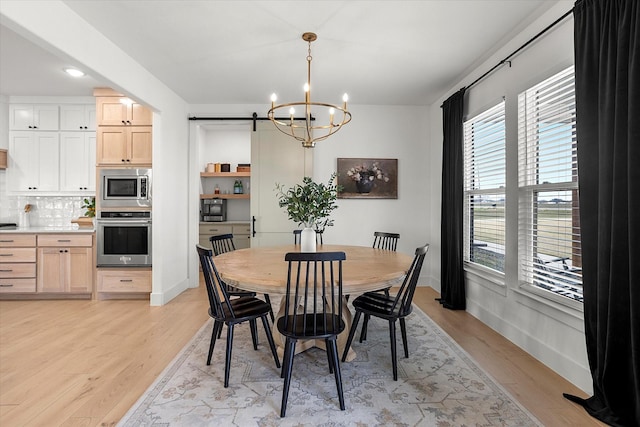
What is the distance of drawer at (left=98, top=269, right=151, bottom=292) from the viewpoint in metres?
4.23

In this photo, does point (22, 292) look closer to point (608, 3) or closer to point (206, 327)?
point (206, 327)

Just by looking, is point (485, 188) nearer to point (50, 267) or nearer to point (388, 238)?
point (388, 238)

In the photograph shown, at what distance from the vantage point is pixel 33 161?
4.62 meters

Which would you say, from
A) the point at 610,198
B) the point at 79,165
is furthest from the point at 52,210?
the point at 610,198

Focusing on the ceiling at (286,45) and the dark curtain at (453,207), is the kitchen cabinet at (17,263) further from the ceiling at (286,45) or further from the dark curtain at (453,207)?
the dark curtain at (453,207)

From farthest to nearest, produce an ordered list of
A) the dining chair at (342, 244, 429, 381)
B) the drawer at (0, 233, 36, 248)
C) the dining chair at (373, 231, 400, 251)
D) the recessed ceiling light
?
the drawer at (0, 233, 36, 248), the recessed ceiling light, the dining chair at (373, 231, 400, 251), the dining chair at (342, 244, 429, 381)

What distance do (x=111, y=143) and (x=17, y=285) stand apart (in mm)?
2084

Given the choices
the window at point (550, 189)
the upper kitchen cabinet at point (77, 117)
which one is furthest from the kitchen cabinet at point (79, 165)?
the window at point (550, 189)

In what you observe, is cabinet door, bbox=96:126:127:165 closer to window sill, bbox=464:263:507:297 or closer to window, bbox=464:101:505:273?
window, bbox=464:101:505:273

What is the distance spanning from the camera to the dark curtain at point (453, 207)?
3.76 metres

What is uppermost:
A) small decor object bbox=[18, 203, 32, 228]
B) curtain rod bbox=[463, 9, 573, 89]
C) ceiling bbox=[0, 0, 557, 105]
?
ceiling bbox=[0, 0, 557, 105]

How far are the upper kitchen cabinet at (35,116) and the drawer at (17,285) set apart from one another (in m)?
2.03

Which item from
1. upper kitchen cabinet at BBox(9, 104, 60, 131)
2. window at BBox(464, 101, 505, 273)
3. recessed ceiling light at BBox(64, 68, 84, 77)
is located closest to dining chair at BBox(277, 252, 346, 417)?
window at BBox(464, 101, 505, 273)

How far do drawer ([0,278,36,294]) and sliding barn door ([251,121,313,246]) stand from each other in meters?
2.73
